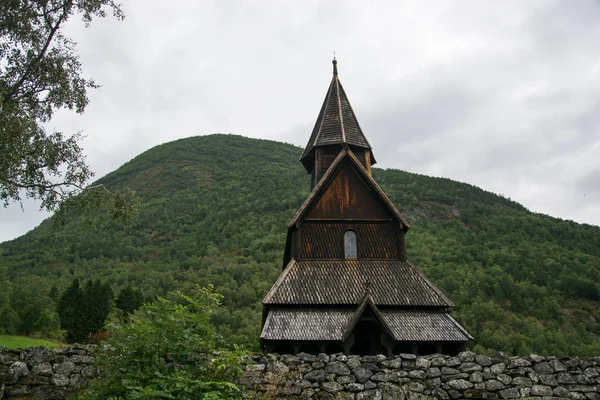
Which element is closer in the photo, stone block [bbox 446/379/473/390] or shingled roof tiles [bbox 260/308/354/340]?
stone block [bbox 446/379/473/390]

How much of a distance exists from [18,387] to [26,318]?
112 ft

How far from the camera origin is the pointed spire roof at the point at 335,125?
67.7 feet

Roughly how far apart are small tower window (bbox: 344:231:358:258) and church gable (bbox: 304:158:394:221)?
1.86 ft

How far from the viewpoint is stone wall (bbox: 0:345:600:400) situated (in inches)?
369

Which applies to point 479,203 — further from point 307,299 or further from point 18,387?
point 18,387

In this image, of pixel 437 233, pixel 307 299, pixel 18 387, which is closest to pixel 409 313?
pixel 307 299

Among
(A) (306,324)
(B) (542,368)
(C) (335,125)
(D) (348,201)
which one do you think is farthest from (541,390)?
(C) (335,125)

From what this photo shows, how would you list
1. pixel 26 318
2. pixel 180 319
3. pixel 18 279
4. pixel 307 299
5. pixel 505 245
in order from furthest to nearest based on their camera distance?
pixel 505 245
pixel 18 279
pixel 26 318
pixel 307 299
pixel 180 319

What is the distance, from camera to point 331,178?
18.7 meters

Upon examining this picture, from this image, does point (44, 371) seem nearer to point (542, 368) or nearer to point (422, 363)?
point (422, 363)

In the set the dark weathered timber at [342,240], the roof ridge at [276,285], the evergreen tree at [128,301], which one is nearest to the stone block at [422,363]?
the roof ridge at [276,285]

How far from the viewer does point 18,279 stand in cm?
5341

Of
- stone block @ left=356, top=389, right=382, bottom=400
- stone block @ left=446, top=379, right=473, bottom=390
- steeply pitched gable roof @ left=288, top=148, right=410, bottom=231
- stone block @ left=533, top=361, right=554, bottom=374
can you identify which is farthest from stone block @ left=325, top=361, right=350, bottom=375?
steeply pitched gable roof @ left=288, top=148, right=410, bottom=231

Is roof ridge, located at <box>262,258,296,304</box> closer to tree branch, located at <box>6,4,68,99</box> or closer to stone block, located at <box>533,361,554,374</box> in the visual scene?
stone block, located at <box>533,361,554,374</box>
